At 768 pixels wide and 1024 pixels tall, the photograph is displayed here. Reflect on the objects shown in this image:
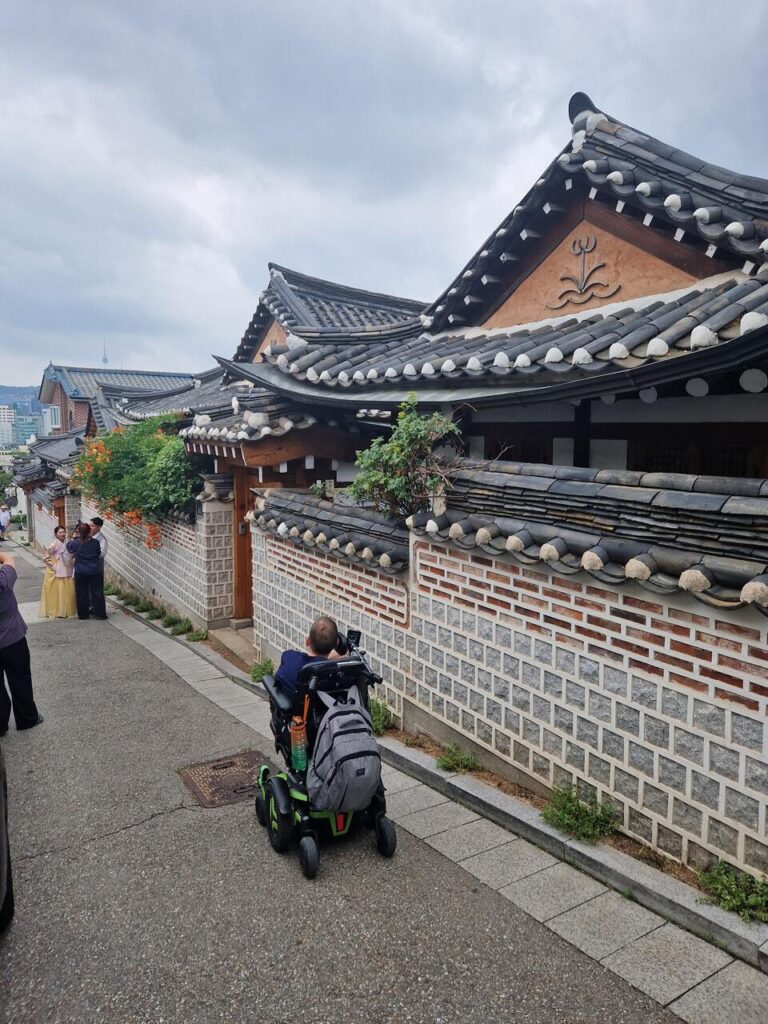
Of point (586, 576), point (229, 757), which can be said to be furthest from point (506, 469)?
point (229, 757)

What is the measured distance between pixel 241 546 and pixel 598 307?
7.10 meters

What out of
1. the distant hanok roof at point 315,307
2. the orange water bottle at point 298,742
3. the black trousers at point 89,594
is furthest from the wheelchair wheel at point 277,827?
the distant hanok roof at point 315,307

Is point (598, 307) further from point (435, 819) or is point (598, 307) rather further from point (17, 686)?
point (17, 686)

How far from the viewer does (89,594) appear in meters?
13.4

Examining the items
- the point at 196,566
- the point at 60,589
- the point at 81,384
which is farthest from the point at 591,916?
the point at 81,384

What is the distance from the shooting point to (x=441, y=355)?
7.16m

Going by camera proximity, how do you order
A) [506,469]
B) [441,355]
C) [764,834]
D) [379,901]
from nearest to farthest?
[764,834] < [379,901] < [506,469] < [441,355]

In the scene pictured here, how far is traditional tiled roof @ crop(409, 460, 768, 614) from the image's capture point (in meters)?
3.49

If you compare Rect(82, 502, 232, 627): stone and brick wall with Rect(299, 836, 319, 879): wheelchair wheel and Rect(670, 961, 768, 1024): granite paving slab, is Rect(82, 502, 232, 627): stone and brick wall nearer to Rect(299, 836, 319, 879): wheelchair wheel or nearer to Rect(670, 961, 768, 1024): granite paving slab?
Rect(299, 836, 319, 879): wheelchair wheel

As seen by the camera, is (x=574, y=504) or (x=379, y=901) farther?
(x=574, y=504)

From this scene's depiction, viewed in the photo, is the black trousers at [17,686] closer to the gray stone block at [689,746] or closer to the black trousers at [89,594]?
the gray stone block at [689,746]

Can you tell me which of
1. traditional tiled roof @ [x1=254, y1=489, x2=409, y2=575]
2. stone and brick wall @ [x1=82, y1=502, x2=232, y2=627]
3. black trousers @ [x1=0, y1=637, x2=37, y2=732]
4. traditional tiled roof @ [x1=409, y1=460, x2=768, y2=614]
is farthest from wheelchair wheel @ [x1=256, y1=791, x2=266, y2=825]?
stone and brick wall @ [x1=82, y1=502, x2=232, y2=627]

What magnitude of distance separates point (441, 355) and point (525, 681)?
3.65 m

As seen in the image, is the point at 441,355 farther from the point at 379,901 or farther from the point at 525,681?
the point at 379,901
